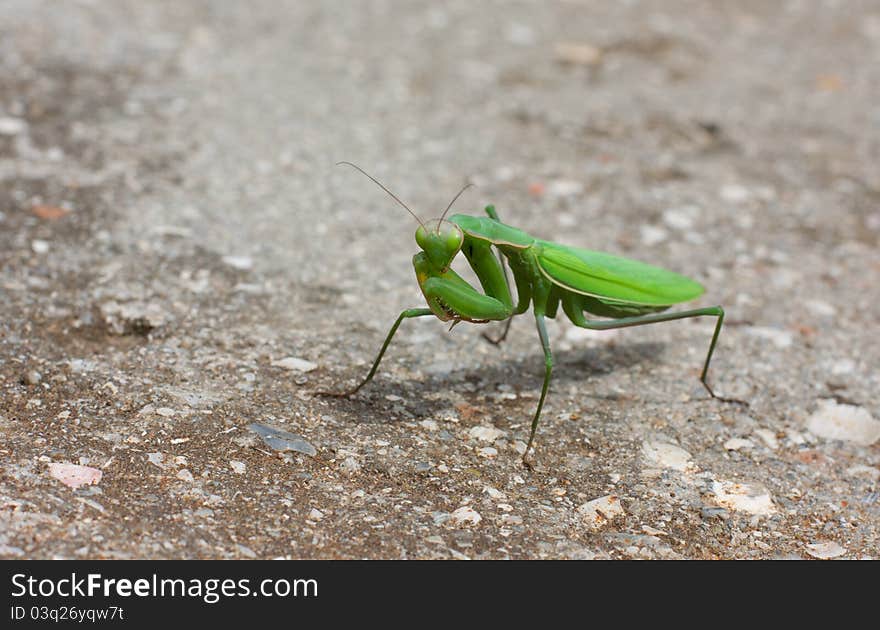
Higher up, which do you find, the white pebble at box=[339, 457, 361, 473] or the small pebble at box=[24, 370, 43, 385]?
the small pebble at box=[24, 370, 43, 385]

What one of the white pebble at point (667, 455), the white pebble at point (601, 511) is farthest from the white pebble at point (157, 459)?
the white pebble at point (667, 455)

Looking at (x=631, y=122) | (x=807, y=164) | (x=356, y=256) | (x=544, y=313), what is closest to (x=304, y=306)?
(x=356, y=256)

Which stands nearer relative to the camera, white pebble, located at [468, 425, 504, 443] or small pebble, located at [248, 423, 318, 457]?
small pebble, located at [248, 423, 318, 457]

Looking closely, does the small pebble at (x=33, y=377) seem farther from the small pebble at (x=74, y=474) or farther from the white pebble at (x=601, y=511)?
the white pebble at (x=601, y=511)

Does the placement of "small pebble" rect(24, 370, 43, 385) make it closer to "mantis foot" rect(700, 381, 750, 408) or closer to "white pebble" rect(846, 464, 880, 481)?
"mantis foot" rect(700, 381, 750, 408)

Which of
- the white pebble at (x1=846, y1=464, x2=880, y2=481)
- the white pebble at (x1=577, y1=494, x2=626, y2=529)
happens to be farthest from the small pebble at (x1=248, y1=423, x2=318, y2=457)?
the white pebble at (x1=846, y1=464, x2=880, y2=481)

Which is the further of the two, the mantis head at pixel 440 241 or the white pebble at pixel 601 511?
the mantis head at pixel 440 241
